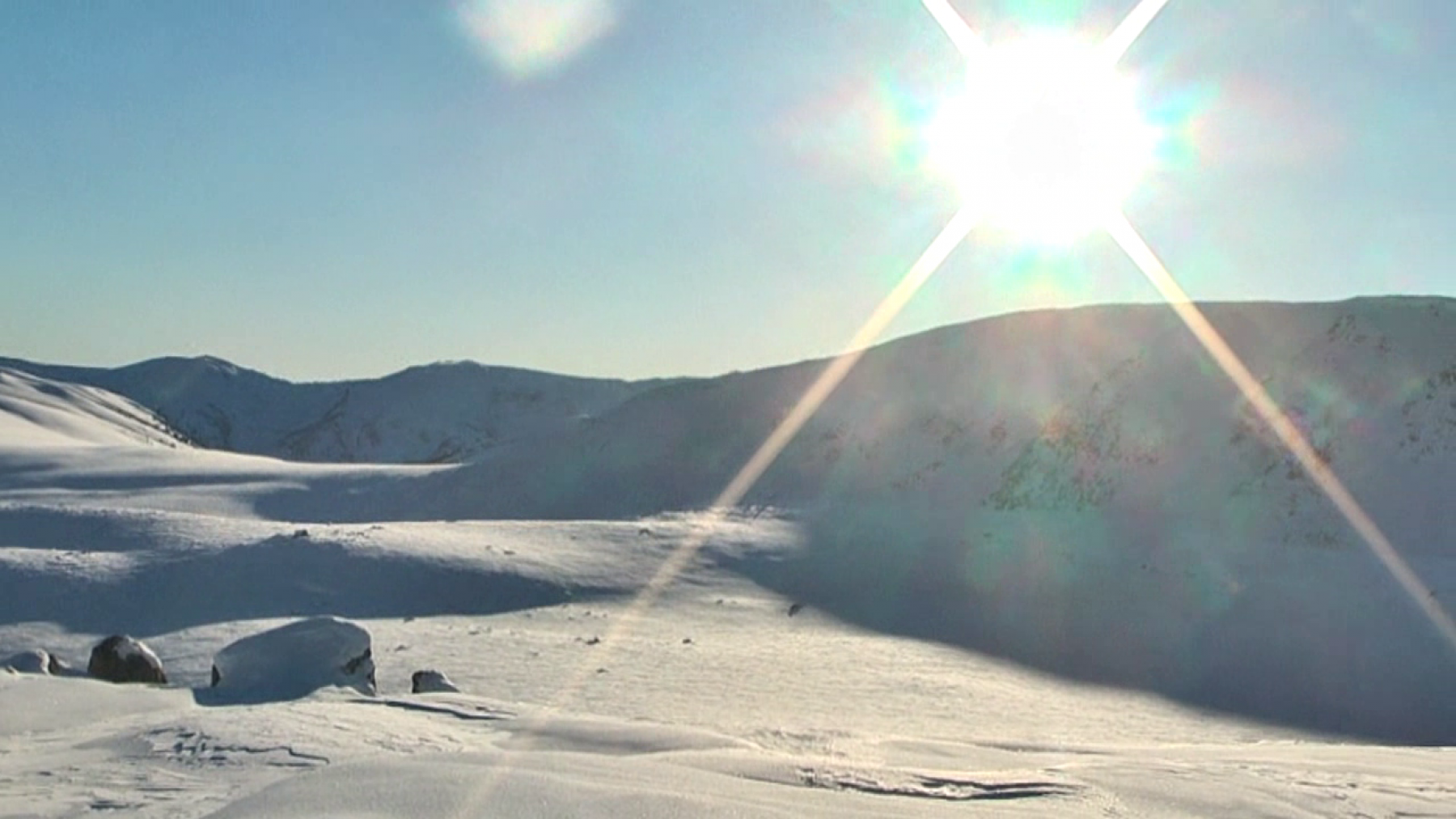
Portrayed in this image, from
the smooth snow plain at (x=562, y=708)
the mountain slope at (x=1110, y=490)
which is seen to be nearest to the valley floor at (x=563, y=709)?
the smooth snow plain at (x=562, y=708)

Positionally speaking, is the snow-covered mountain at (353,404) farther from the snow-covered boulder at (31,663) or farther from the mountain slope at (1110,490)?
the snow-covered boulder at (31,663)

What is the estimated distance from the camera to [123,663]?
8.71 meters

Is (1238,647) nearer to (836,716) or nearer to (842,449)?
(836,716)

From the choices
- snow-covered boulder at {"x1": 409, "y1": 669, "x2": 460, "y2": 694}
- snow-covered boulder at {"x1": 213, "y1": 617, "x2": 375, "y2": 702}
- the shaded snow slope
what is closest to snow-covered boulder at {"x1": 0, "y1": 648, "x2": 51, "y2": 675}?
snow-covered boulder at {"x1": 213, "y1": 617, "x2": 375, "y2": 702}

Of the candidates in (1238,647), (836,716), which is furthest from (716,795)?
(1238,647)

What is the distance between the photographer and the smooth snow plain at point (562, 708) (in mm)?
4297

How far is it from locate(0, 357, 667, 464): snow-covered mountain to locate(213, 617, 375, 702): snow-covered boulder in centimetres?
9649

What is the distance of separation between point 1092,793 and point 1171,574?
46.3ft

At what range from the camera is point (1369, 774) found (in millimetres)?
5895

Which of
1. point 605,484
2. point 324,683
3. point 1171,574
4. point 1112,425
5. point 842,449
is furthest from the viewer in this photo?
point 605,484

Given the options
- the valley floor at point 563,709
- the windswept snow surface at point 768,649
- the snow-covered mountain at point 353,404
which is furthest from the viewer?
the snow-covered mountain at point 353,404

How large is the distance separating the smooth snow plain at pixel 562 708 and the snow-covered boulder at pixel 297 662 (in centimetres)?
27

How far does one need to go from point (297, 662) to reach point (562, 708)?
7.00 ft

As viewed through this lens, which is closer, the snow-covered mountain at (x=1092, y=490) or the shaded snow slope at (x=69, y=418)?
the snow-covered mountain at (x=1092, y=490)
